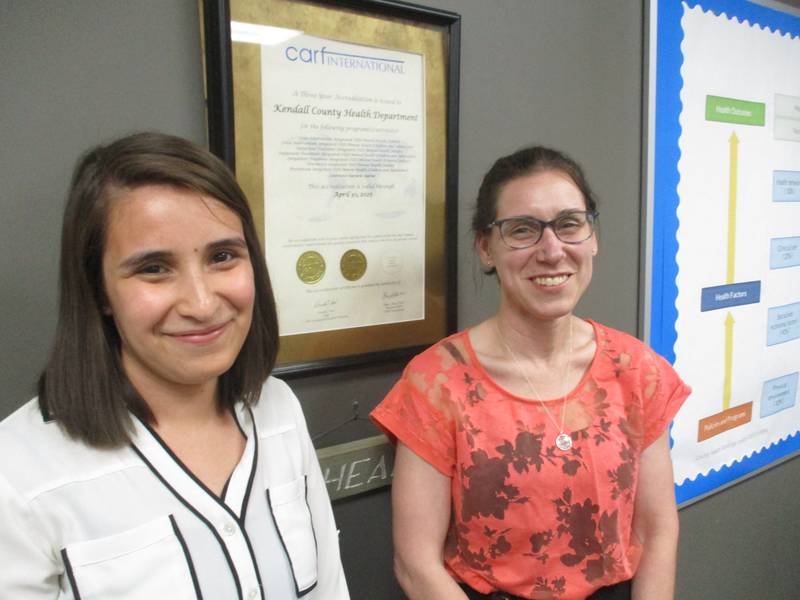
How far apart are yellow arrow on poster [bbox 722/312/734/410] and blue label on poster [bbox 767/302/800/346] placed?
213 mm

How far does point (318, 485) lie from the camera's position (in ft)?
3.13

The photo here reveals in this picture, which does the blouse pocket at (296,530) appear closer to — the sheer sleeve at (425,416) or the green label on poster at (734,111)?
the sheer sleeve at (425,416)

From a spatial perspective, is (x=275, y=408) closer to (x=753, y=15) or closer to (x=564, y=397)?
(x=564, y=397)

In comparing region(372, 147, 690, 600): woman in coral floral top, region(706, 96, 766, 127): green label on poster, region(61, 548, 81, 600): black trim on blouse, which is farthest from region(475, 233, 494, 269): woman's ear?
region(706, 96, 766, 127): green label on poster

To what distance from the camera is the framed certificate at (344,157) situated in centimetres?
103

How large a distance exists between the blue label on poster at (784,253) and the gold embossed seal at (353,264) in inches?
56.6

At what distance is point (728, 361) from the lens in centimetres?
183

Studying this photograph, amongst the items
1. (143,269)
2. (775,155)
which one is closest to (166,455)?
(143,269)

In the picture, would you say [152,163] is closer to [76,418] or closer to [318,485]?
[76,418]

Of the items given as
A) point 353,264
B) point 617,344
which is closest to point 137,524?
point 353,264

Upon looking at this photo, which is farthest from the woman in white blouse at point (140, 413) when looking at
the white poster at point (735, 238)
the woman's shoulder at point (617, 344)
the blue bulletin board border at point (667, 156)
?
the white poster at point (735, 238)

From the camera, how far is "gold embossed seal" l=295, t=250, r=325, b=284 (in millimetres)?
1127

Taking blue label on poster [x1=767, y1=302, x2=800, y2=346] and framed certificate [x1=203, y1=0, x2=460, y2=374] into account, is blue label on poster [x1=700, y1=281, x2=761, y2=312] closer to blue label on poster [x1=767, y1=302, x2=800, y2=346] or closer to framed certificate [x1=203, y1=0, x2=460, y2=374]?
blue label on poster [x1=767, y1=302, x2=800, y2=346]

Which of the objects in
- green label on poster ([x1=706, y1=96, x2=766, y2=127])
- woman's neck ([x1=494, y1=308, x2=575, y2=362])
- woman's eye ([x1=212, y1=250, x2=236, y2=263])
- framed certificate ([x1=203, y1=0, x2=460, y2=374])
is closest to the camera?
woman's eye ([x1=212, y1=250, x2=236, y2=263])
